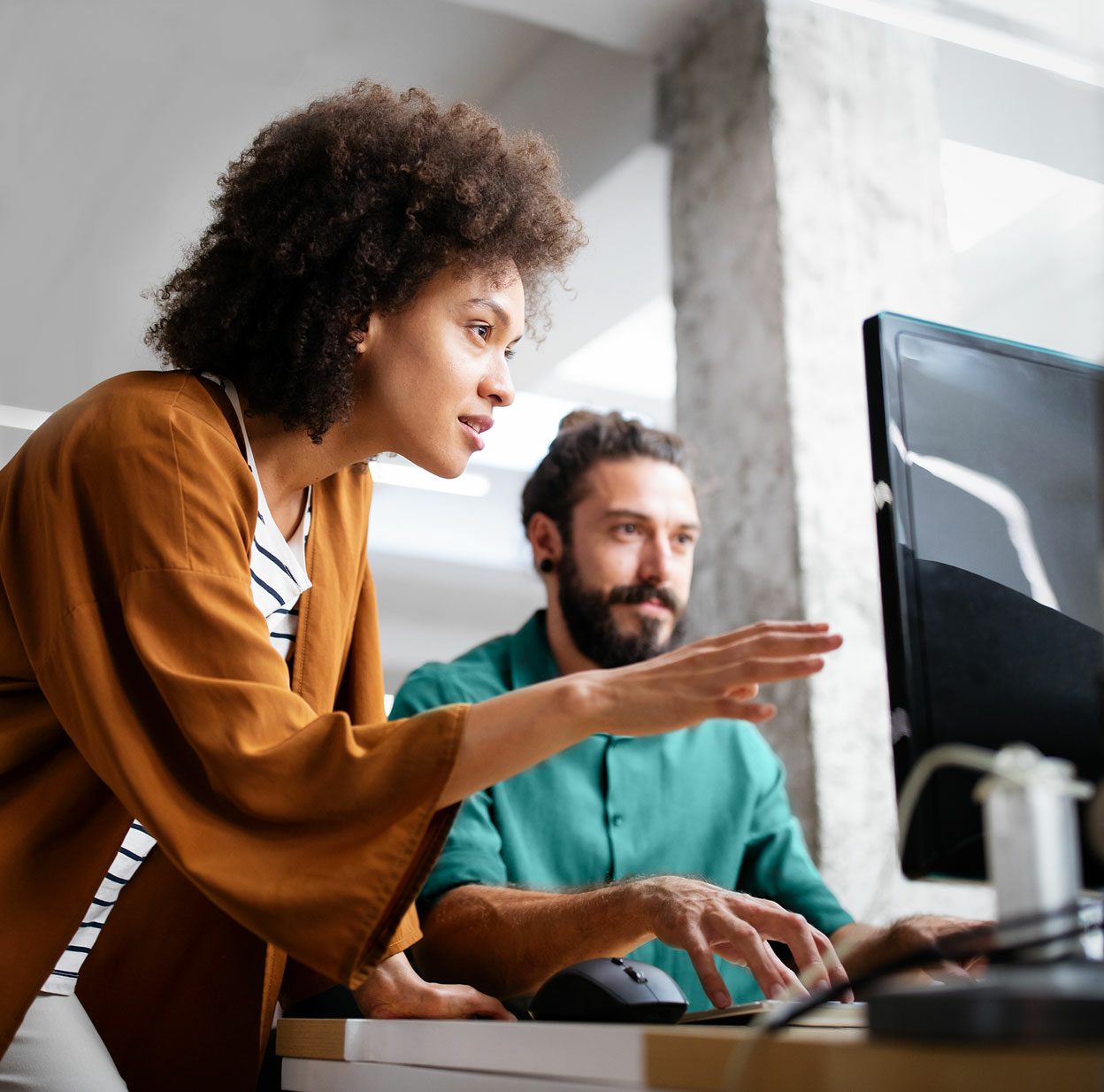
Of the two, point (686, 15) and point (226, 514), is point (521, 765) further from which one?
point (686, 15)

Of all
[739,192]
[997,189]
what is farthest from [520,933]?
[997,189]

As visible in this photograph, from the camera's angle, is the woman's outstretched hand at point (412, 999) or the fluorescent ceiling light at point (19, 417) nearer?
the woman's outstretched hand at point (412, 999)

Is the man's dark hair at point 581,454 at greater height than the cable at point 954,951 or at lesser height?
greater

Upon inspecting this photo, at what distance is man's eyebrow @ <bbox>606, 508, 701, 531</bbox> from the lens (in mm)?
1924

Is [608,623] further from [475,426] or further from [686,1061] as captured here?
[686,1061]

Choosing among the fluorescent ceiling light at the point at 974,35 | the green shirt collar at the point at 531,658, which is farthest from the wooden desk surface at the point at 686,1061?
the fluorescent ceiling light at the point at 974,35

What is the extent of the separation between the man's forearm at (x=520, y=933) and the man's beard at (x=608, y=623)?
0.55 m

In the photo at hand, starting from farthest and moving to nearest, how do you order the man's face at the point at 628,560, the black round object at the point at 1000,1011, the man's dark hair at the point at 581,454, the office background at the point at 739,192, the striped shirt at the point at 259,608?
1. the office background at the point at 739,192
2. the man's dark hair at the point at 581,454
3. the man's face at the point at 628,560
4. the striped shirt at the point at 259,608
5. the black round object at the point at 1000,1011

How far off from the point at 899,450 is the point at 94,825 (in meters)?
0.71

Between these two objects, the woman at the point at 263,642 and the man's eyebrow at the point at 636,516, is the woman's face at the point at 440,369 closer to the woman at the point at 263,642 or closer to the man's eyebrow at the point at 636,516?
the woman at the point at 263,642

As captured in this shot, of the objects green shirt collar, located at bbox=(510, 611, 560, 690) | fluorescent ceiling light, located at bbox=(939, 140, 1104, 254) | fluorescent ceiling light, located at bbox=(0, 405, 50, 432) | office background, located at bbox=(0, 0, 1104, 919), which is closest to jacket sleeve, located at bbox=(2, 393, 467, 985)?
green shirt collar, located at bbox=(510, 611, 560, 690)

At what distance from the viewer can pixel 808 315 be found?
91.7 inches

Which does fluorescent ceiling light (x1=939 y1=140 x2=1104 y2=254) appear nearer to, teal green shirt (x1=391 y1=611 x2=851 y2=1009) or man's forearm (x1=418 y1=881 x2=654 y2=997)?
teal green shirt (x1=391 y1=611 x2=851 y2=1009)

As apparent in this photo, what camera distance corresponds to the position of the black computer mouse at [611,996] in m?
0.73
